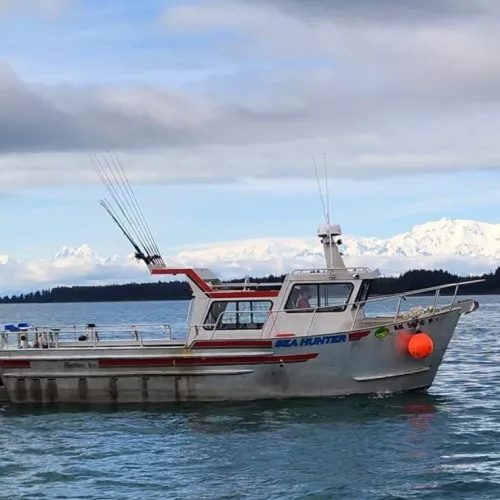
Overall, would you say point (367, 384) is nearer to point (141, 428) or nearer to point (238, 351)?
point (238, 351)

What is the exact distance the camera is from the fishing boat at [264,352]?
24.0 metres

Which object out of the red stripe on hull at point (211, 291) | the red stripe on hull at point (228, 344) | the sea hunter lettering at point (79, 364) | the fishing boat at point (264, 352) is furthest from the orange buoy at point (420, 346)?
the sea hunter lettering at point (79, 364)

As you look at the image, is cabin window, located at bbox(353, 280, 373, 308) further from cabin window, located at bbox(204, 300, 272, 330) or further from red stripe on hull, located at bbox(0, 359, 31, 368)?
red stripe on hull, located at bbox(0, 359, 31, 368)

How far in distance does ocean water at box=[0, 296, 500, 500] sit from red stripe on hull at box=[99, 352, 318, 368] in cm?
104

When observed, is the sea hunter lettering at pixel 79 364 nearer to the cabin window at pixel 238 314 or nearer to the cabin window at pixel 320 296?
the cabin window at pixel 238 314

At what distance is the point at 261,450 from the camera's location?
757 inches

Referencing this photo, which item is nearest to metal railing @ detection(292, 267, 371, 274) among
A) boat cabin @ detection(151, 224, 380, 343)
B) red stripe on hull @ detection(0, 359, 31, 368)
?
boat cabin @ detection(151, 224, 380, 343)

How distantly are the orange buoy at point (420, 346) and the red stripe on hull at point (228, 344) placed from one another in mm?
3514

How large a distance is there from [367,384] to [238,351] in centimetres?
334

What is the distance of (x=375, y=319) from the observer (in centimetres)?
2564

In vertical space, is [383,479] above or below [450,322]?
below

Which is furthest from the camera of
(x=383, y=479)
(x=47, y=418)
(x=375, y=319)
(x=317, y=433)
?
(x=375, y=319)

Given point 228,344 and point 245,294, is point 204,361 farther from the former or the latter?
point 245,294

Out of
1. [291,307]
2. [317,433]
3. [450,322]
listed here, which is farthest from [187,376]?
[450,322]
